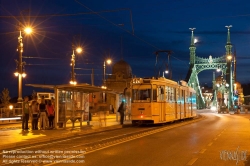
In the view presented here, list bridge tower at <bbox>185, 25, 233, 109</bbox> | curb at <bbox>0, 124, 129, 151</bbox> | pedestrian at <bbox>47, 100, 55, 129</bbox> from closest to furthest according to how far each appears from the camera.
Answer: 1. curb at <bbox>0, 124, 129, 151</bbox>
2. pedestrian at <bbox>47, 100, 55, 129</bbox>
3. bridge tower at <bbox>185, 25, 233, 109</bbox>

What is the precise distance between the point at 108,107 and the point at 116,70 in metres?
21.5

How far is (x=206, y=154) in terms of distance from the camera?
1363cm

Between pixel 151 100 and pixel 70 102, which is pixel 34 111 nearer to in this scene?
pixel 70 102

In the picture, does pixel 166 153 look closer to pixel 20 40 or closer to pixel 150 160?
pixel 150 160

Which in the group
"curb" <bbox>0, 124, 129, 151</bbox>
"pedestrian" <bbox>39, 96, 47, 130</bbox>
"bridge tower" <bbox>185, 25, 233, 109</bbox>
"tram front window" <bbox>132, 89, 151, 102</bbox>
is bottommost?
"curb" <bbox>0, 124, 129, 151</bbox>

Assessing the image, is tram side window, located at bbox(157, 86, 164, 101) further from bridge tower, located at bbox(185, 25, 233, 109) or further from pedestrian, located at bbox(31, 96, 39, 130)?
bridge tower, located at bbox(185, 25, 233, 109)

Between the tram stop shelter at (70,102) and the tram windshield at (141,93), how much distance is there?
406cm

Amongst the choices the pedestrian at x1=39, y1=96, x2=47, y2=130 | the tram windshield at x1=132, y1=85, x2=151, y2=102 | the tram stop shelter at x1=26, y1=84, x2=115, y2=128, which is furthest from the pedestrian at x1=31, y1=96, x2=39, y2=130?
the tram windshield at x1=132, y1=85, x2=151, y2=102

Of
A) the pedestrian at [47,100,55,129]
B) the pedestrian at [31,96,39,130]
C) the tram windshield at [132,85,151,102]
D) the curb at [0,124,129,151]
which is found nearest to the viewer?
the curb at [0,124,129,151]

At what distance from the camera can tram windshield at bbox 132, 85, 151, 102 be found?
29828mm

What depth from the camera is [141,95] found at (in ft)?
98.8

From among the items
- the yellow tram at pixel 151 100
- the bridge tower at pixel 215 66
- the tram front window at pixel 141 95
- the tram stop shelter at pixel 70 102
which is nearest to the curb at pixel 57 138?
the tram stop shelter at pixel 70 102

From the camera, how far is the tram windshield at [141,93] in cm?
2983

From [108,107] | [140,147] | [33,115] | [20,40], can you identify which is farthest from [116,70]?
[140,147]
